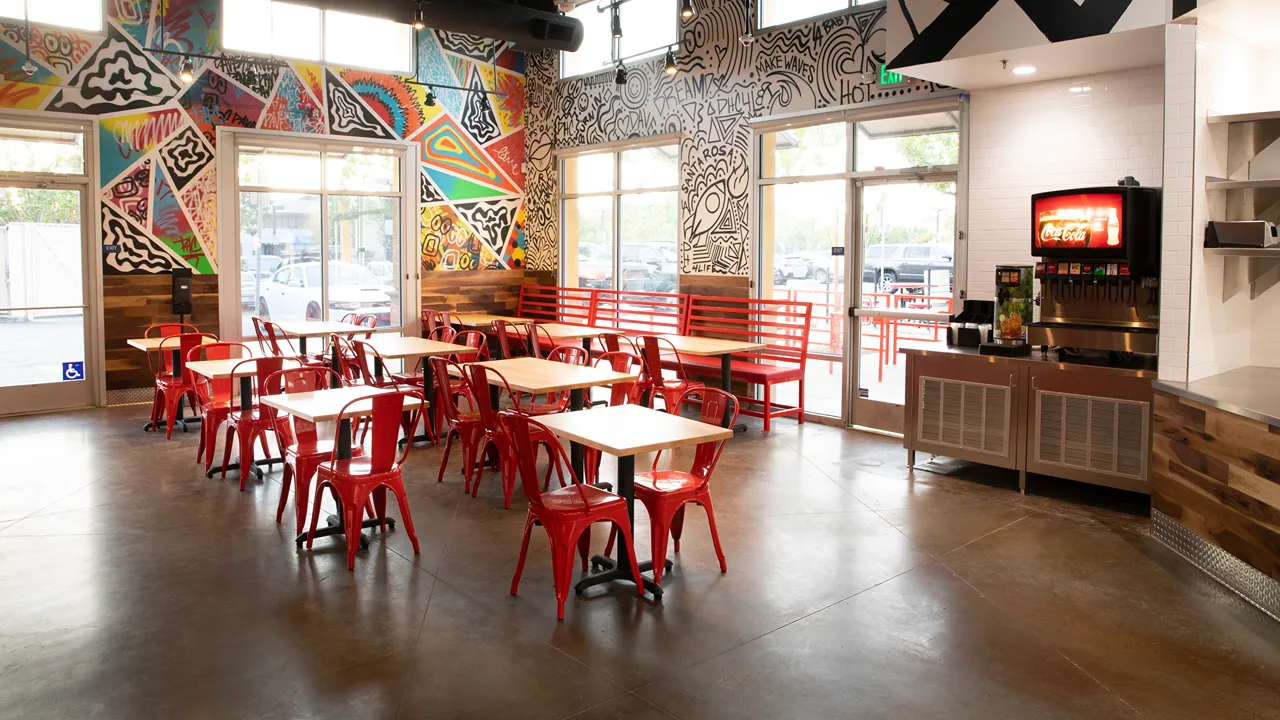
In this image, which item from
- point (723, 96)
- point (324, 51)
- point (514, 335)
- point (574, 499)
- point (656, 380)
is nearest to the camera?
point (574, 499)

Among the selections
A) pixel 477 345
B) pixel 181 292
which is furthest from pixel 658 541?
pixel 181 292

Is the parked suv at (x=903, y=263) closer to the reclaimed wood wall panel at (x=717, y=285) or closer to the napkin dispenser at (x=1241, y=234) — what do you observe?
the reclaimed wood wall panel at (x=717, y=285)

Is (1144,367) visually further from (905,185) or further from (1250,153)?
(905,185)

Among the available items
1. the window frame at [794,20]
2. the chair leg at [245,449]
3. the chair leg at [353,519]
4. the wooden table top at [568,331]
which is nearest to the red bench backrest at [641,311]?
the wooden table top at [568,331]

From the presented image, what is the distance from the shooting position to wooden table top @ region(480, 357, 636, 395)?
627cm

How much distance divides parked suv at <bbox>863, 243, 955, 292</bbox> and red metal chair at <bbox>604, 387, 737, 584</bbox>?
3.65m

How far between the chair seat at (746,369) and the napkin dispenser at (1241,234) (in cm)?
403

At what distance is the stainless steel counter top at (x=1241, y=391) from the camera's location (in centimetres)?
469

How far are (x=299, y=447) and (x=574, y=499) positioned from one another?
2.04 meters

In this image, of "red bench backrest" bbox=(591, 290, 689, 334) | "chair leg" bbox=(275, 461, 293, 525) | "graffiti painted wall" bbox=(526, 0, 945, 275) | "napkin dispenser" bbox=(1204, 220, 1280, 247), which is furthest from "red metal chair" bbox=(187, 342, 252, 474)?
"napkin dispenser" bbox=(1204, 220, 1280, 247)

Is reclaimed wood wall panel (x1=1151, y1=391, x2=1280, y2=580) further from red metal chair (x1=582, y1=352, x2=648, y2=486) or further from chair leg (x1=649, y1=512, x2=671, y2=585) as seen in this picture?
red metal chair (x1=582, y1=352, x2=648, y2=486)

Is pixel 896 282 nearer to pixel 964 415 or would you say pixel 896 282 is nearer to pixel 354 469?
pixel 964 415

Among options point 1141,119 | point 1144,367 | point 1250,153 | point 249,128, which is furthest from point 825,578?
point 249,128

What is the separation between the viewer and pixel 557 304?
1238 cm
